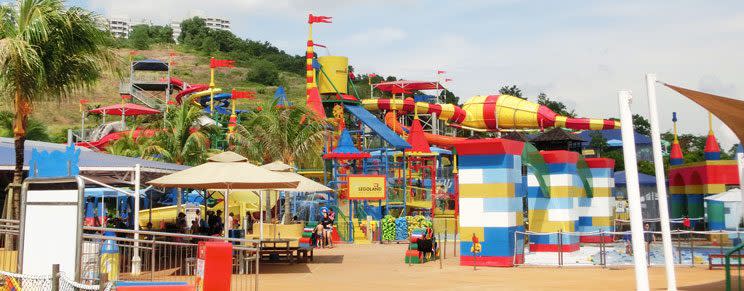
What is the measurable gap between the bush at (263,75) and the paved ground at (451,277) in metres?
119

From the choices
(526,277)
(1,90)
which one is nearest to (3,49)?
(1,90)

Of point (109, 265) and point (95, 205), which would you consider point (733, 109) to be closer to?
point (109, 265)

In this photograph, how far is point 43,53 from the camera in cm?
1641

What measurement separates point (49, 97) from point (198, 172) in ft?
10.8

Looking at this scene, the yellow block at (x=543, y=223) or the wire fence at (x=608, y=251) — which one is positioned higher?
the yellow block at (x=543, y=223)

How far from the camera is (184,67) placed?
140250 millimetres

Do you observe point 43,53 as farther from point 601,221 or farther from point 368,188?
point 601,221

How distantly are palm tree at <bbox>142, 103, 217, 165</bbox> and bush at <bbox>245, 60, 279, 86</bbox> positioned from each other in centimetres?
10741

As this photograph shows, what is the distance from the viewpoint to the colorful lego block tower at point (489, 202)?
21672mm

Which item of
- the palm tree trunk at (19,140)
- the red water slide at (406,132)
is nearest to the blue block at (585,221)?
the palm tree trunk at (19,140)

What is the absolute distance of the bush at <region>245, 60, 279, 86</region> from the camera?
461ft

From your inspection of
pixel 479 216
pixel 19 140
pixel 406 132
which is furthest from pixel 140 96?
pixel 19 140

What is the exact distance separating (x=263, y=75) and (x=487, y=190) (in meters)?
122

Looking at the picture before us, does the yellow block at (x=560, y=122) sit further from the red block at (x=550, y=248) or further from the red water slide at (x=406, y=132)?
the red block at (x=550, y=248)
